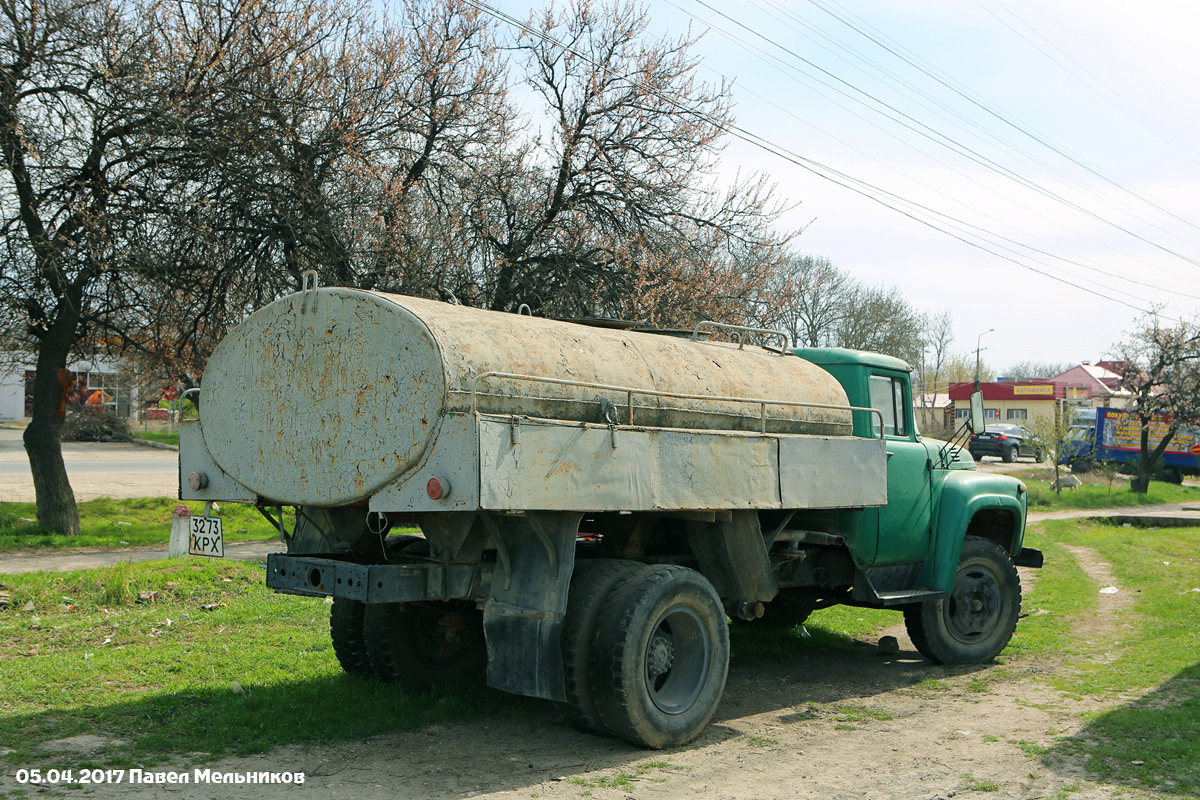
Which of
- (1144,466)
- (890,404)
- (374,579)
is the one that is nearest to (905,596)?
(890,404)

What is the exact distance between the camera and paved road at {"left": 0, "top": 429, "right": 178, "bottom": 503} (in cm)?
2116

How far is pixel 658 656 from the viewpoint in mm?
5941

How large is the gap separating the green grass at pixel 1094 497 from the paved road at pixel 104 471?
2165 cm

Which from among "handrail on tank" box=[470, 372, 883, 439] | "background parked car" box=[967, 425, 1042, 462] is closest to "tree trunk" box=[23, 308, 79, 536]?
"handrail on tank" box=[470, 372, 883, 439]

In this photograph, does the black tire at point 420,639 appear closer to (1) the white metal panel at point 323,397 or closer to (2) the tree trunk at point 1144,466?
(1) the white metal panel at point 323,397

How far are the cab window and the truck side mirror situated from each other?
536mm

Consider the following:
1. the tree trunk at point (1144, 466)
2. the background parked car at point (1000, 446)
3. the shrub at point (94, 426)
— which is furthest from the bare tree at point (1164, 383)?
the shrub at point (94, 426)

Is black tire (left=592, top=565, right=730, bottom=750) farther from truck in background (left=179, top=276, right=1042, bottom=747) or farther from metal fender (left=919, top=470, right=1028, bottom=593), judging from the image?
metal fender (left=919, top=470, right=1028, bottom=593)

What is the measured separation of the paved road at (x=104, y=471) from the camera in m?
21.2

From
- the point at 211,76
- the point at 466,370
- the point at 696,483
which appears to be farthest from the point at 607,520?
the point at 211,76

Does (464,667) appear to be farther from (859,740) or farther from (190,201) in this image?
(190,201)

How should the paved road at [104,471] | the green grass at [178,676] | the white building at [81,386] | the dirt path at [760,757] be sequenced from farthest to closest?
the paved road at [104,471] → the white building at [81,386] → the green grass at [178,676] → the dirt path at [760,757]

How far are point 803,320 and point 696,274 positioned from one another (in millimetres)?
40083

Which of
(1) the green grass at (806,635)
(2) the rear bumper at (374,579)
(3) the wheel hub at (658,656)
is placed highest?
(2) the rear bumper at (374,579)
